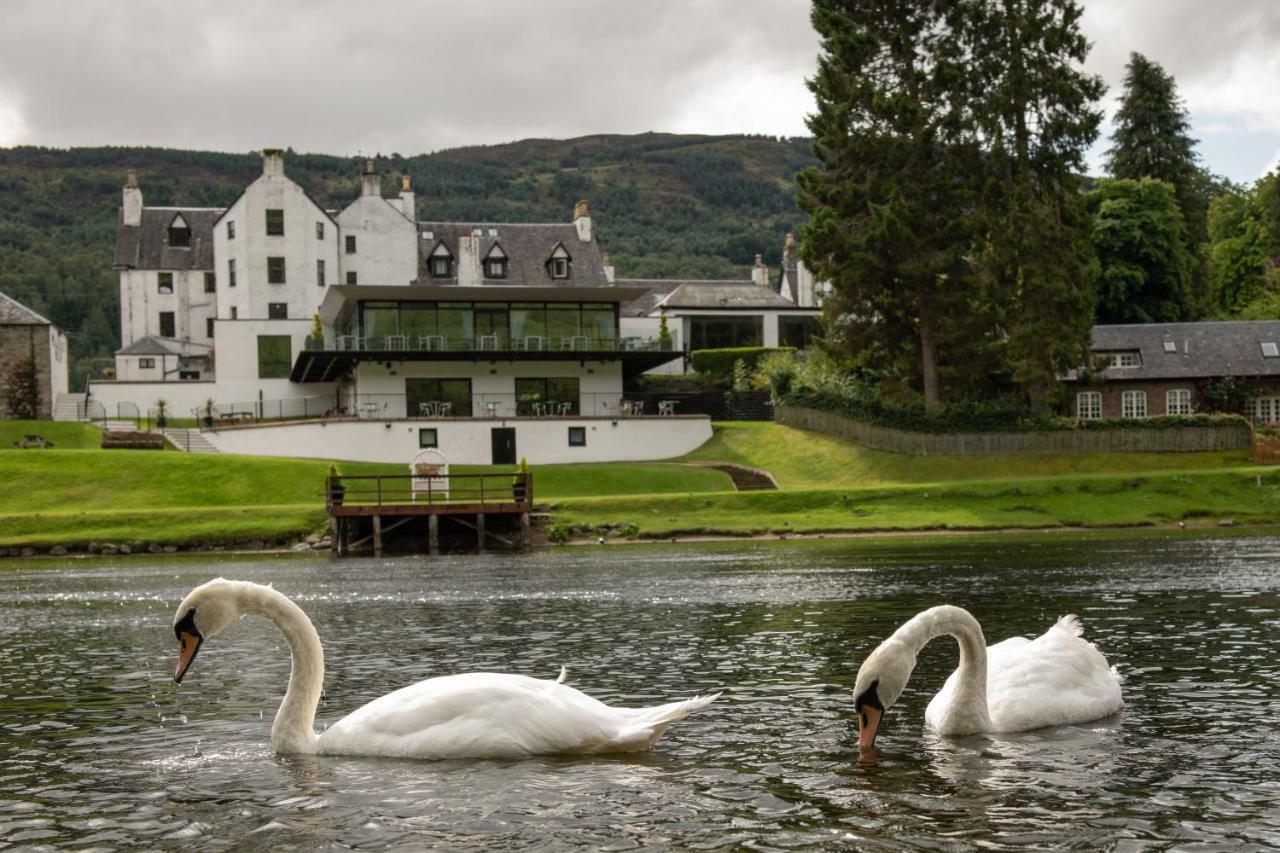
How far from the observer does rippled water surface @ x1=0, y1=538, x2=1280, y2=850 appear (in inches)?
378

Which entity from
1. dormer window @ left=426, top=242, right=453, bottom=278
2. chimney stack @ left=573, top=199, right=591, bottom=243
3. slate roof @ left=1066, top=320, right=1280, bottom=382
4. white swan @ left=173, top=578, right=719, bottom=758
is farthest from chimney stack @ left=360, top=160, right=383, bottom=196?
white swan @ left=173, top=578, right=719, bottom=758

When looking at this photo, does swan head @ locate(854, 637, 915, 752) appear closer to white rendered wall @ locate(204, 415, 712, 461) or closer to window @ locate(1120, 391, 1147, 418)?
white rendered wall @ locate(204, 415, 712, 461)

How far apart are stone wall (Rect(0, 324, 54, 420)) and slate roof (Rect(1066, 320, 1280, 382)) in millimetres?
59735

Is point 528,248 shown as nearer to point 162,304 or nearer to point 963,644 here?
point 162,304

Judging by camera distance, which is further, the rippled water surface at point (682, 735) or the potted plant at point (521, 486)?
the potted plant at point (521, 486)

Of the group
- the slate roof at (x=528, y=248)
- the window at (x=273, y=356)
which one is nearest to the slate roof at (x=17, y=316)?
the window at (x=273, y=356)

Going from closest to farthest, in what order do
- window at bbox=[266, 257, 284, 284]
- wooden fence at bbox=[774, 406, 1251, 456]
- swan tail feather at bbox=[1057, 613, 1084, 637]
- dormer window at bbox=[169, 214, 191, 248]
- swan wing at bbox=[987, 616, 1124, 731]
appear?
swan wing at bbox=[987, 616, 1124, 731] → swan tail feather at bbox=[1057, 613, 1084, 637] → wooden fence at bbox=[774, 406, 1251, 456] → window at bbox=[266, 257, 284, 284] → dormer window at bbox=[169, 214, 191, 248]

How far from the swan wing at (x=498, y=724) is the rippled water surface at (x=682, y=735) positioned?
16cm

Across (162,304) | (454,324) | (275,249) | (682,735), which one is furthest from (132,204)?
(682,735)

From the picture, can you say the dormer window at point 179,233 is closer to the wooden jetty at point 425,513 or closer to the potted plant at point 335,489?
the wooden jetty at point 425,513

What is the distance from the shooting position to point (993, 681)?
1328cm

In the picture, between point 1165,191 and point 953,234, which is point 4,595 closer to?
point 953,234

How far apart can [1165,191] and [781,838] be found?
90340mm

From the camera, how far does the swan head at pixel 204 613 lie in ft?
38.3
